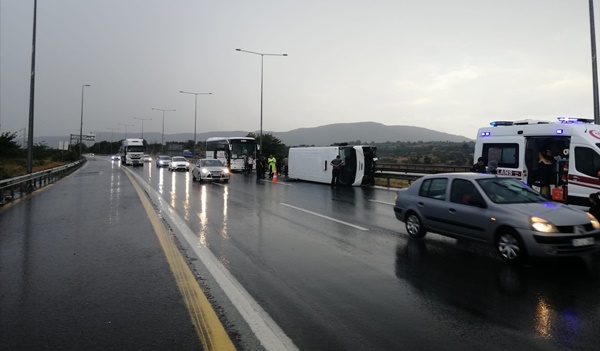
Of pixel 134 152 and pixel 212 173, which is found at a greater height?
pixel 134 152

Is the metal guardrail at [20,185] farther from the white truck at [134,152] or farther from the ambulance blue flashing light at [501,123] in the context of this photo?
the white truck at [134,152]

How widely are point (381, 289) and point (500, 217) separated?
271 cm

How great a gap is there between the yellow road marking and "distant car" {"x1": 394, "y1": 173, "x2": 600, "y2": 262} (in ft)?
15.3

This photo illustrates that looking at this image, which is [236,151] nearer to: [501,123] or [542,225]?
[501,123]

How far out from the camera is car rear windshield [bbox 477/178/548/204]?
24.1 feet

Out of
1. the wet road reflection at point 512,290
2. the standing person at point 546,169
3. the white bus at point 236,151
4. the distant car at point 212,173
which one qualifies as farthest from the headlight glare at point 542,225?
the white bus at point 236,151

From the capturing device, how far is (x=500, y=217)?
6.92 metres

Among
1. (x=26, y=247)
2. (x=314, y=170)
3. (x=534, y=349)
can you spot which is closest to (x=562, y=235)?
(x=534, y=349)

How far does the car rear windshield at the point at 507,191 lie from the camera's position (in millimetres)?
7355

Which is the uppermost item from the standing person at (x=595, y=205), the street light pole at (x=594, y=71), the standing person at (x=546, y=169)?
the street light pole at (x=594, y=71)

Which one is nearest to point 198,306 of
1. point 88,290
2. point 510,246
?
point 88,290

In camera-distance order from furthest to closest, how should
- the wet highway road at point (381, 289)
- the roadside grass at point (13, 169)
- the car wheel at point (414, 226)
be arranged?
the roadside grass at point (13, 169) < the car wheel at point (414, 226) < the wet highway road at point (381, 289)

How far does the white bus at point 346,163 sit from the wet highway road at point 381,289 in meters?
12.2

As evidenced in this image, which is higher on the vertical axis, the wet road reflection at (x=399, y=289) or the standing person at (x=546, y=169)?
the standing person at (x=546, y=169)
